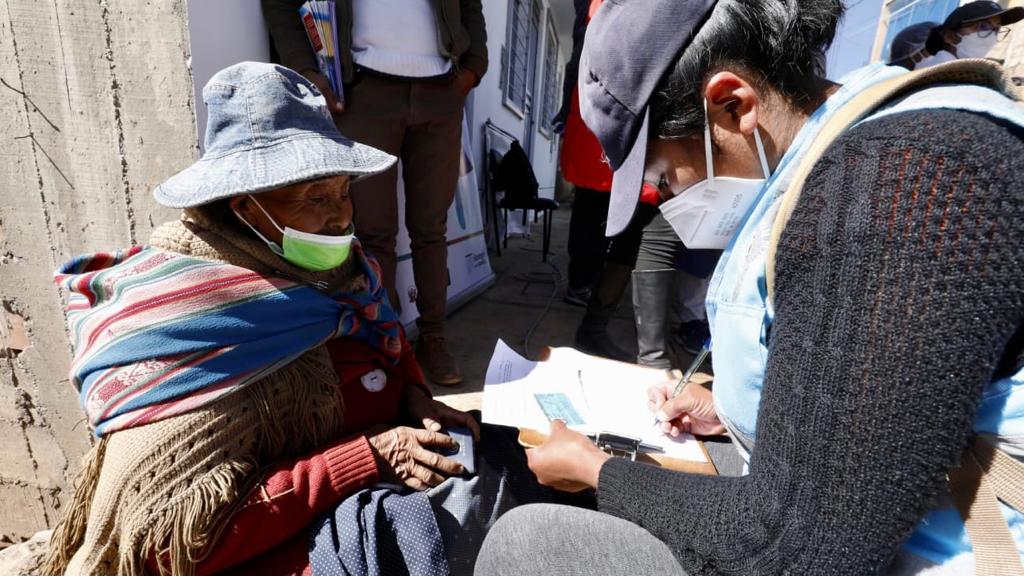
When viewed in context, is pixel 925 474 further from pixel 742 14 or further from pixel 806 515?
pixel 742 14

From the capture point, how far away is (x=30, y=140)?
1.84m

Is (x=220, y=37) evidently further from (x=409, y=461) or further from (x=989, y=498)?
(x=989, y=498)

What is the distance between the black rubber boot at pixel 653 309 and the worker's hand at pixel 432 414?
134 cm

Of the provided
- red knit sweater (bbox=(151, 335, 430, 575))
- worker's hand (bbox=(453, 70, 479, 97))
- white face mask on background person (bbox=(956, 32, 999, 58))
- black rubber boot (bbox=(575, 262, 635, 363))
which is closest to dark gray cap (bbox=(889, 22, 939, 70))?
white face mask on background person (bbox=(956, 32, 999, 58))

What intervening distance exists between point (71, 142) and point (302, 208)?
1197 mm

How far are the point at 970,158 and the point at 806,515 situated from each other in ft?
1.52

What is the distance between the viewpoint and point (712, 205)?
3.52 feet

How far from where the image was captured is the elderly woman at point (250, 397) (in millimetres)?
1051

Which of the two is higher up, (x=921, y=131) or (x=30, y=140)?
(x=921, y=131)

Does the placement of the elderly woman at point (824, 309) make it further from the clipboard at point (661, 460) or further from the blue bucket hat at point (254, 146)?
the blue bucket hat at point (254, 146)

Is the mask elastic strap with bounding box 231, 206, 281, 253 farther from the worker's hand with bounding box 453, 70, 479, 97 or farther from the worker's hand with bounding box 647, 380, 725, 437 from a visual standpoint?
the worker's hand with bounding box 453, 70, 479, 97

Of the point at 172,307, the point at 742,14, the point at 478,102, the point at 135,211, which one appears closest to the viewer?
the point at 742,14

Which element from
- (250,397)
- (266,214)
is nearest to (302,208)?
(266,214)

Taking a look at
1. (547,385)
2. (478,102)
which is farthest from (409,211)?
(478,102)
